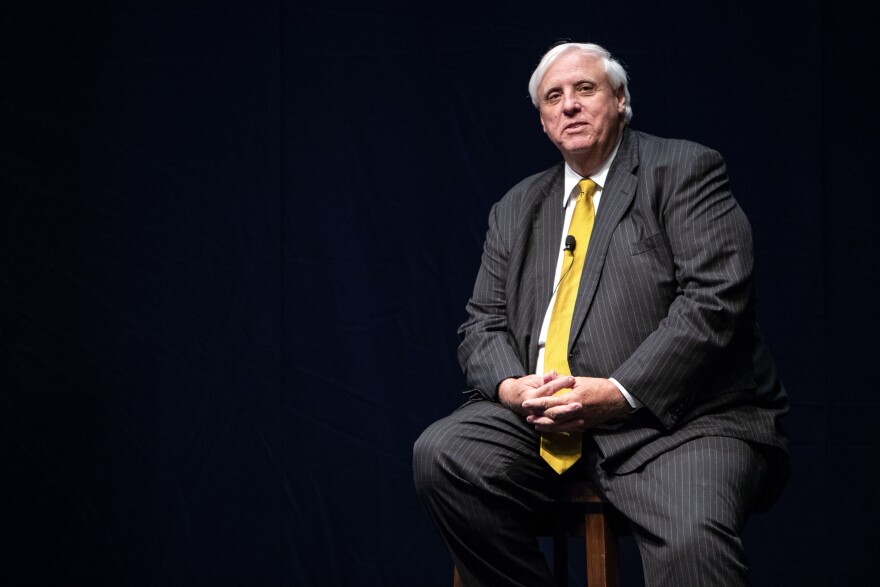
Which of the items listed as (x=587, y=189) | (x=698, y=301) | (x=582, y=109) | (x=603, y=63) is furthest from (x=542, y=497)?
(x=603, y=63)

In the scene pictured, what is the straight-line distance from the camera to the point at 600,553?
6.18 ft

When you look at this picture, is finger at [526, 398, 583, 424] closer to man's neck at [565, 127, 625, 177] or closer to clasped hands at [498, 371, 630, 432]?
clasped hands at [498, 371, 630, 432]

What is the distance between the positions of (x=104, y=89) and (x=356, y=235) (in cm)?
91

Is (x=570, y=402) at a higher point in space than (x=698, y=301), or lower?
lower

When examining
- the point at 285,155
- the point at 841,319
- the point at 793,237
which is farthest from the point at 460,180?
the point at 841,319

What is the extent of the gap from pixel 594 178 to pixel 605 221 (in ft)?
0.52

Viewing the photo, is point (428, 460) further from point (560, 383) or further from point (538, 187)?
point (538, 187)

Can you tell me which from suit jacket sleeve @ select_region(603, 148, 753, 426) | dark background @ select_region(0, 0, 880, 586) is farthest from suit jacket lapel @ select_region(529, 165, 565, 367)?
dark background @ select_region(0, 0, 880, 586)

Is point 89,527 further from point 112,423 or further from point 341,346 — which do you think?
point 341,346

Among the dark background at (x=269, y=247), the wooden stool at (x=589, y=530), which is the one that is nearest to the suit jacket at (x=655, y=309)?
the wooden stool at (x=589, y=530)

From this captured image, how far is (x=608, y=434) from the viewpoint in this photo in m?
1.89

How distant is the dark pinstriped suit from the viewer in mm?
1786

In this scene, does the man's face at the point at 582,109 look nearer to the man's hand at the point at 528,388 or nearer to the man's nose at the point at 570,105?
the man's nose at the point at 570,105

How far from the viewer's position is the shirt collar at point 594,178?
2.15 metres
